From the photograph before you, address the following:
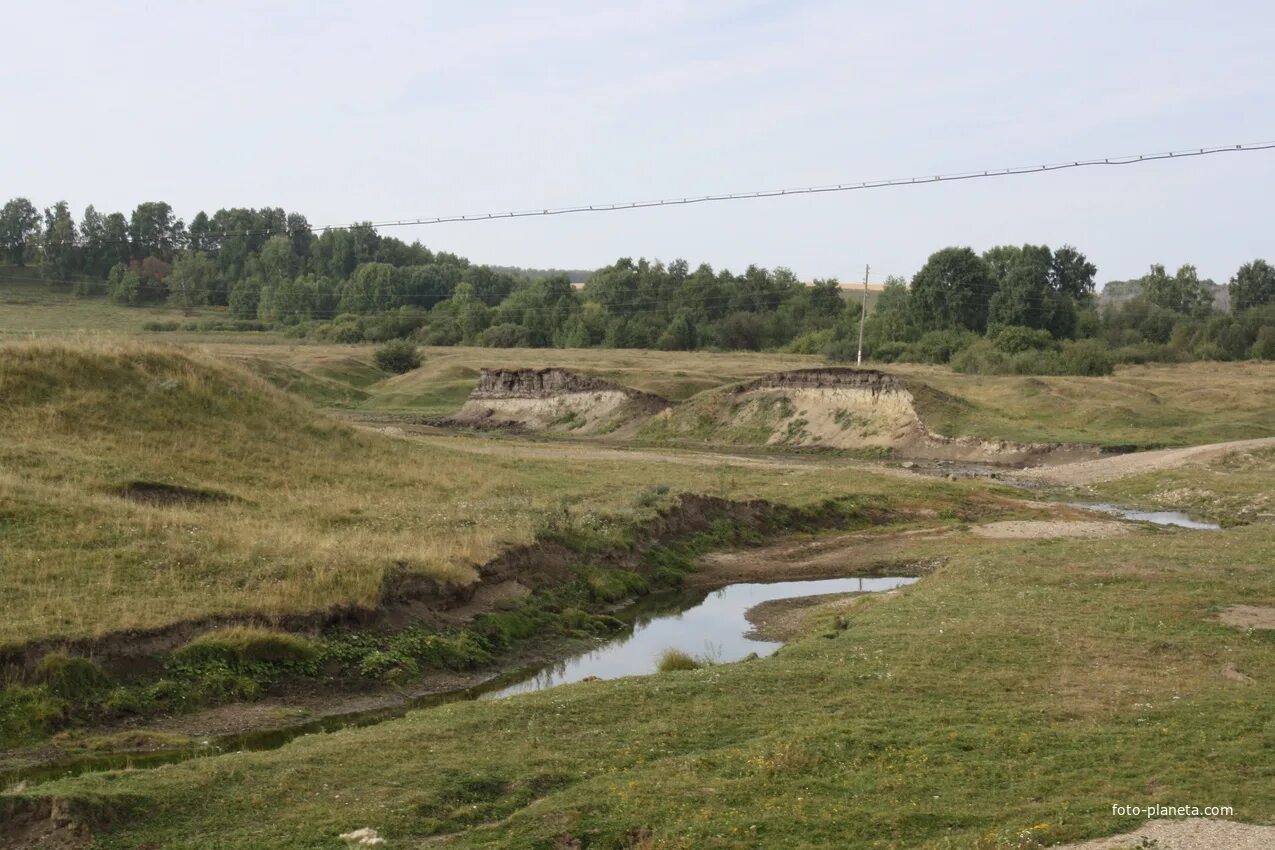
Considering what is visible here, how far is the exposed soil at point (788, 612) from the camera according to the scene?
88.0ft

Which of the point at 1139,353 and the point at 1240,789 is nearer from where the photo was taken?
the point at 1240,789

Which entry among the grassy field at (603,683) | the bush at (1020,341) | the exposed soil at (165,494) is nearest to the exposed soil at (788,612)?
the grassy field at (603,683)

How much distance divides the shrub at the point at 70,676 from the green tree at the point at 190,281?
120428 mm

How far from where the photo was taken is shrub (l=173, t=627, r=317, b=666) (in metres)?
20.2

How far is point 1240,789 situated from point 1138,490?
136ft

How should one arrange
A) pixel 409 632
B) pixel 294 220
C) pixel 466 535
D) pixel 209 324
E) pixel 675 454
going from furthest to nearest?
pixel 294 220 < pixel 209 324 < pixel 675 454 < pixel 466 535 < pixel 409 632

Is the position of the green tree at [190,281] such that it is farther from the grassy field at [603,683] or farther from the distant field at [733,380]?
the grassy field at [603,683]

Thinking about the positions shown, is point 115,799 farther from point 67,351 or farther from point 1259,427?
point 1259,427

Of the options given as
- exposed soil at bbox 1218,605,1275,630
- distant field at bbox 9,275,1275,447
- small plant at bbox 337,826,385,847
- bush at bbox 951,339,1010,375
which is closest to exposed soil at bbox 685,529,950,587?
exposed soil at bbox 1218,605,1275,630

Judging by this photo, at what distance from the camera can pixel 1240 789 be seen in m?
12.4

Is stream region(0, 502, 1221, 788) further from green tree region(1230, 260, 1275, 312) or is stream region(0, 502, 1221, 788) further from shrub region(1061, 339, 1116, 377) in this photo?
green tree region(1230, 260, 1275, 312)

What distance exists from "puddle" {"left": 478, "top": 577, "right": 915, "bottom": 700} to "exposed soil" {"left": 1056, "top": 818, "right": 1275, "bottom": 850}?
39.5 feet

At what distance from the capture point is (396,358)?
123 metres

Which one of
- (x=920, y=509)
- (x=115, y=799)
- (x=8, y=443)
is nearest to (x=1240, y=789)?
(x=115, y=799)
